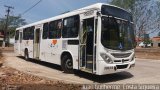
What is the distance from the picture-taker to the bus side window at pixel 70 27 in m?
13.1

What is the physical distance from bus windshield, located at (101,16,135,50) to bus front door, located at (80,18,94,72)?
0.68m

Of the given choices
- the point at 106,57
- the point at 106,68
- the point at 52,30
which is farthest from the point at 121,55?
the point at 52,30

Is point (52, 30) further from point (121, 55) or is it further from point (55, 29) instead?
point (121, 55)

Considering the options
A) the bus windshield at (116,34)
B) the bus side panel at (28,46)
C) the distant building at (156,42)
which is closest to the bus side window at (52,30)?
the bus side panel at (28,46)

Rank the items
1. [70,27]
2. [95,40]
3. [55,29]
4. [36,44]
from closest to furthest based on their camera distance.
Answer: [95,40] < [70,27] < [55,29] < [36,44]

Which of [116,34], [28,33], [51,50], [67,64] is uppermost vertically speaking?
[28,33]

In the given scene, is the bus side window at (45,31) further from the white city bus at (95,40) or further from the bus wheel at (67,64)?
the bus wheel at (67,64)

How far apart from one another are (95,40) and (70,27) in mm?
2656

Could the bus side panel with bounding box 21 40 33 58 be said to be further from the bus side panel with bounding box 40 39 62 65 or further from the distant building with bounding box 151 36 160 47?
the distant building with bounding box 151 36 160 47

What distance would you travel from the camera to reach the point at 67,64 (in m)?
14.0

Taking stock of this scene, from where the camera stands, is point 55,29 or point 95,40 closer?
point 95,40

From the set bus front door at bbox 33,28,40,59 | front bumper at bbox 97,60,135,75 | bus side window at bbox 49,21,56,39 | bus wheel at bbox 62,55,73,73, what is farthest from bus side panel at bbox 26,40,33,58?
front bumper at bbox 97,60,135,75

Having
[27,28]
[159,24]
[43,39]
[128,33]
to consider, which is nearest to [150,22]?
[159,24]

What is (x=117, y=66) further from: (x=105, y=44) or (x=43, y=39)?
(x=43, y=39)
